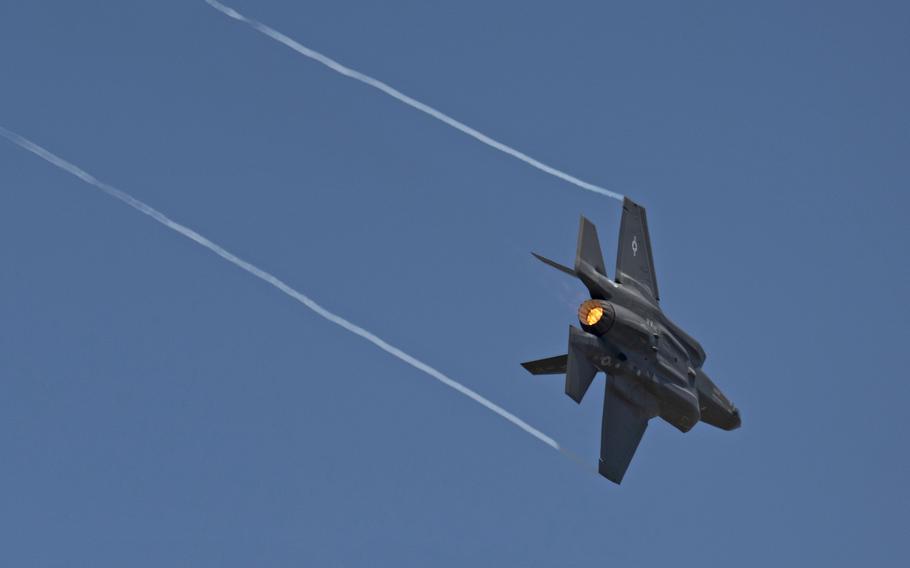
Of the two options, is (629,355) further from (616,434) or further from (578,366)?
(616,434)

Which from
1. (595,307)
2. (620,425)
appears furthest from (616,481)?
(595,307)

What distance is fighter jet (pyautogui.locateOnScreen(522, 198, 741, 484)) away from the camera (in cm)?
4725

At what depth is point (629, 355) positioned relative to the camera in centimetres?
4816

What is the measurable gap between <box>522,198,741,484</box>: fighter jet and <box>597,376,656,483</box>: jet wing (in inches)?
0.9

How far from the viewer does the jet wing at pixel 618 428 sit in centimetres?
4903

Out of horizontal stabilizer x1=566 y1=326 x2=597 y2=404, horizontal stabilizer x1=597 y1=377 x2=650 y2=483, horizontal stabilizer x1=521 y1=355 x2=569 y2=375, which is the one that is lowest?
horizontal stabilizer x1=597 y1=377 x2=650 y2=483

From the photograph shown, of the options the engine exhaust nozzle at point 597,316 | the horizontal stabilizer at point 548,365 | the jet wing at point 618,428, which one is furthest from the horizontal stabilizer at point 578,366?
the jet wing at point 618,428

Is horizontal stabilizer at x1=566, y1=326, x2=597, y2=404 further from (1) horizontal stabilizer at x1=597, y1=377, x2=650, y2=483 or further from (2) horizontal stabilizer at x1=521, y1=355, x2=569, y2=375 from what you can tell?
(1) horizontal stabilizer at x1=597, y1=377, x2=650, y2=483

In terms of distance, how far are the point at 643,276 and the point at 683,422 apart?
11.4 feet

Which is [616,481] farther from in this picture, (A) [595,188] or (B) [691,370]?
(A) [595,188]

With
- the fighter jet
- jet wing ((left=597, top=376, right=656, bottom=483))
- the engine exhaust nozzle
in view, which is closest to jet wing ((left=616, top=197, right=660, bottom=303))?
the fighter jet

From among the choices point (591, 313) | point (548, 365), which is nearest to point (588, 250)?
point (591, 313)

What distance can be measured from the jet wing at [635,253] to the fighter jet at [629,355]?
2 cm

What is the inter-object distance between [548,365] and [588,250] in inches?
116
